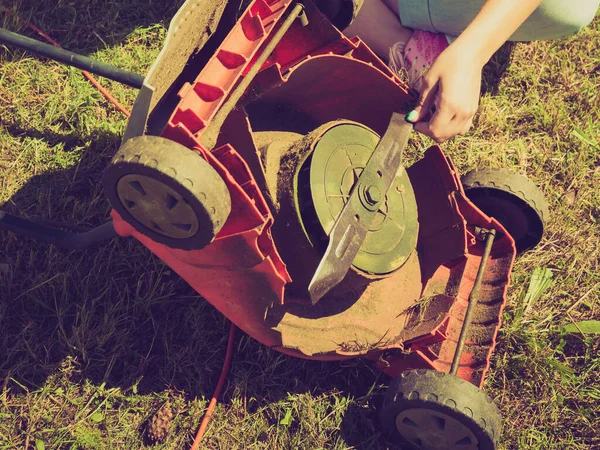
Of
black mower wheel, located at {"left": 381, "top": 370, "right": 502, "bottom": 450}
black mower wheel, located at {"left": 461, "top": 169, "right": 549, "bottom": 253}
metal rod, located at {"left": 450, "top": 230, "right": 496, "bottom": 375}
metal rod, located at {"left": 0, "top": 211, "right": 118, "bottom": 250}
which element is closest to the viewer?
black mower wheel, located at {"left": 381, "top": 370, "right": 502, "bottom": 450}

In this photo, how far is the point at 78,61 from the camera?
2.61m

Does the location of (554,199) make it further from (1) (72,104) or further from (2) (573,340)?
(1) (72,104)

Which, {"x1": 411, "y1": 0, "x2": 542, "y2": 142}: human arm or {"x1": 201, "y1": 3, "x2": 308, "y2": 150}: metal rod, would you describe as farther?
{"x1": 411, "y1": 0, "x2": 542, "y2": 142}: human arm

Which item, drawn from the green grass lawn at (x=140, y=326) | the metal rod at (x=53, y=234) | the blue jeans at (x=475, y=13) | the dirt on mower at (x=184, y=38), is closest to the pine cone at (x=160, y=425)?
the green grass lawn at (x=140, y=326)

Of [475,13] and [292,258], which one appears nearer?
[292,258]

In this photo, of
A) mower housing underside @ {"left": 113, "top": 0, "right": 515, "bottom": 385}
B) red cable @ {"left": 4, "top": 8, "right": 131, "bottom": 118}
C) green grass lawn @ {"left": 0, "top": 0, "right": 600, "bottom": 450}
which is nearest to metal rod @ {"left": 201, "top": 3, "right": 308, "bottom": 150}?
mower housing underside @ {"left": 113, "top": 0, "right": 515, "bottom": 385}

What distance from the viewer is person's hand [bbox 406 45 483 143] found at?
217cm

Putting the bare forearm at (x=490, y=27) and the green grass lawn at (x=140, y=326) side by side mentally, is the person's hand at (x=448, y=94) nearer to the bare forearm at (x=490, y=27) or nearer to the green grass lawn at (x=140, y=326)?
the bare forearm at (x=490, y=27)

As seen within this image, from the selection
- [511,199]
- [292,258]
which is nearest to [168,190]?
[292,258]

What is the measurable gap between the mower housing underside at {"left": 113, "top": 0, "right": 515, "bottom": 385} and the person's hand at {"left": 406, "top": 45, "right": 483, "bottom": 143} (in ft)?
0.78

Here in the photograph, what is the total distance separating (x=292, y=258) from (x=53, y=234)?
987 mm

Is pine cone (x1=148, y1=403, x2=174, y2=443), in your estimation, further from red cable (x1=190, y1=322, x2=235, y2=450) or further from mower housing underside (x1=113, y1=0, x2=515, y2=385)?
mower housing underside (x1=113, y1=0, x2=515, y2=385)

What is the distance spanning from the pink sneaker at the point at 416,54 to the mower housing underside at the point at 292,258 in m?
0.53

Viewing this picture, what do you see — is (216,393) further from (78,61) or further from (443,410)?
(78,61)
